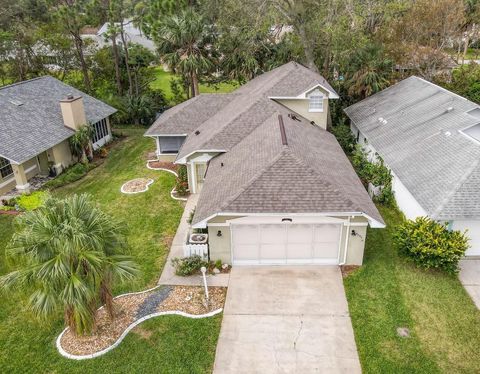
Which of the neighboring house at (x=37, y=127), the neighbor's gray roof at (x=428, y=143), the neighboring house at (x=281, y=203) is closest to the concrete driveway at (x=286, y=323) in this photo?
the neighboring house at (x=281, y=203)

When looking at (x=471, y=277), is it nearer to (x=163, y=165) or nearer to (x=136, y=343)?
(x=136, y=343)

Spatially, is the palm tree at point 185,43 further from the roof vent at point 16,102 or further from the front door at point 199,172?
the front door at point 199,172

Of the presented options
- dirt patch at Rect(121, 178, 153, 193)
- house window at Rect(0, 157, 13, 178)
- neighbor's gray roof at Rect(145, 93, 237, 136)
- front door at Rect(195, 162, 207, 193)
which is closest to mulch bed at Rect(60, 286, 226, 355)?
front door at Rect(195, 162, 207, 193)

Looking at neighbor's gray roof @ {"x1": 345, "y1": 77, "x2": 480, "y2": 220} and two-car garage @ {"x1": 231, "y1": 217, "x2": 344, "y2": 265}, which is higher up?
neighbor's gray roof @ {"x1": 345, "y1": 77, "x2": 480, "y2": 220}

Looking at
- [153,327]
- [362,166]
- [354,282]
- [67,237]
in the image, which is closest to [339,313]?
[354,282]

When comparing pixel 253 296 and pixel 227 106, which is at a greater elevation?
pixel 227 106

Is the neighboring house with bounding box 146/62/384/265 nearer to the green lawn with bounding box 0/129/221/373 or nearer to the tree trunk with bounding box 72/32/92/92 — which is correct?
the green lawn with bounding box 0/129/221/373

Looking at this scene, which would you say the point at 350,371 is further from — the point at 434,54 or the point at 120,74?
the point at 120,74
